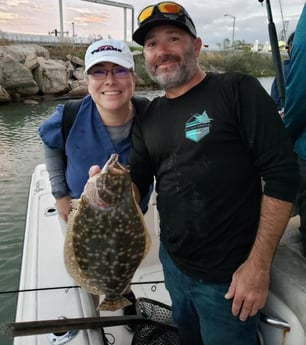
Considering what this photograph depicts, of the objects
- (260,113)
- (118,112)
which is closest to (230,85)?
(260,113)

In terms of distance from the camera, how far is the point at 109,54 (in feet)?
7.83

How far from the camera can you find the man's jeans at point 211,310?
193 centimetres

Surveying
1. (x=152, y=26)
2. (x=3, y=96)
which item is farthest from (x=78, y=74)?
(x=152, y=26)

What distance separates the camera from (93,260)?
1.90 meters

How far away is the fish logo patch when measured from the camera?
1.85 meters

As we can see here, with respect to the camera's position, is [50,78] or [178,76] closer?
[178,76]

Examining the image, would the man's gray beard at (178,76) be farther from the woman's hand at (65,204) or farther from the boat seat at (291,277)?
the woman's hand at (65,204)

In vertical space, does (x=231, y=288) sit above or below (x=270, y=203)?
below

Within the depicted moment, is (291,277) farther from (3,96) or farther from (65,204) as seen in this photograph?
(3,96)

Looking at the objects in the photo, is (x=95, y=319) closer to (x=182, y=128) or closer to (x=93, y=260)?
(x=93, y=260)

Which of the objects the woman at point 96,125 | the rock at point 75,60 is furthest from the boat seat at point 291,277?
the rock at point 75,60

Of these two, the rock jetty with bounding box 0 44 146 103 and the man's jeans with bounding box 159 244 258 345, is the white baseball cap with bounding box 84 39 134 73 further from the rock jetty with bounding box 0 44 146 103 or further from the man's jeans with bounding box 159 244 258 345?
the rock jetty with bounding box 0 44 146 103

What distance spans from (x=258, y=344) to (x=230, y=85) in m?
1.46

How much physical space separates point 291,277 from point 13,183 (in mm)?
8619
